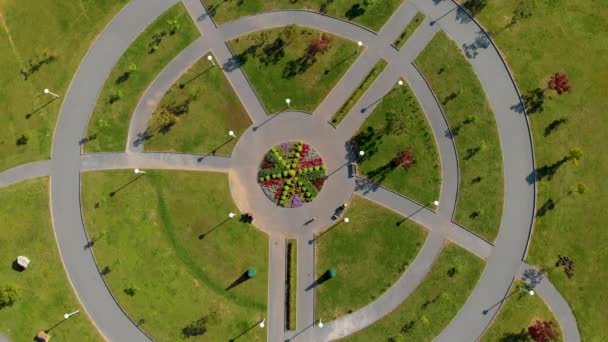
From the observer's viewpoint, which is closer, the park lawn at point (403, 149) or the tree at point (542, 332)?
the tree at point (542, 332)

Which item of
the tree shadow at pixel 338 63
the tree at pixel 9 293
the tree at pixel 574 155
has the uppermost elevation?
the tree shadow at pixel 338 63

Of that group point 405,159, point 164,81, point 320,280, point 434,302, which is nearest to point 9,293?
point 164,81

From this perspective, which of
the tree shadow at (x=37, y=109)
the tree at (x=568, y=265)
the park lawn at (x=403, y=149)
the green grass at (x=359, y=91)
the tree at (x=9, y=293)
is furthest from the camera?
the tree shadow at (x=37, y=109)

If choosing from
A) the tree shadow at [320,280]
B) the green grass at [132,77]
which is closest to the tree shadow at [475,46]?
the tree shadow at [320,280]

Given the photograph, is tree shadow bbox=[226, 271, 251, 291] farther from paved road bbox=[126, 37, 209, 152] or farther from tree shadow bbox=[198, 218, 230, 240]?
paved road bbox=[126, 37, 209, 152]

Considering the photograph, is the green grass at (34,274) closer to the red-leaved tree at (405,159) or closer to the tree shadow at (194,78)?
the tree shadow at (194,78)

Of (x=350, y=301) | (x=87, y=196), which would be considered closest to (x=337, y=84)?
Answer: (x=350, y=301)

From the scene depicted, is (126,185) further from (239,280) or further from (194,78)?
(239,280)
